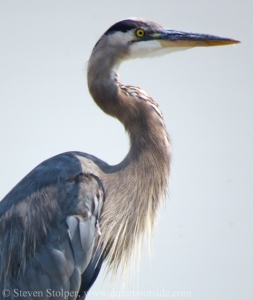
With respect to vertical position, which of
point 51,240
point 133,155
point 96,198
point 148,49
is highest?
point 148,49

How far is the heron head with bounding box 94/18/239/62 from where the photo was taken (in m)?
4.68

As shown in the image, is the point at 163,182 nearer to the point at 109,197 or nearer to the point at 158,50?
the point at 109,197

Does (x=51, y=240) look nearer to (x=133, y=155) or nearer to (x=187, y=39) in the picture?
(x=133, y=155)

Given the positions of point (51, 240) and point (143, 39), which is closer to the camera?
point (51, 240)

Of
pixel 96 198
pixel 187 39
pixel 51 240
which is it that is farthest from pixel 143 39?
pixel 51 240

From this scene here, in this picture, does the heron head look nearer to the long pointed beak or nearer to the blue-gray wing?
the long pointed beak

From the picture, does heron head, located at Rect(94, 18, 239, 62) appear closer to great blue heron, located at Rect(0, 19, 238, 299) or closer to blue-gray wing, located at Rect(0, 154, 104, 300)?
great blue heron, located at Rect(0, 19, 238, 299)

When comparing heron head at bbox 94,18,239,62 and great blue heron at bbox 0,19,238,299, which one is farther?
heron head at bbox 94,18,239,62

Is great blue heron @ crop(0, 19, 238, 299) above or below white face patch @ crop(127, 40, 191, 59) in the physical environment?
below

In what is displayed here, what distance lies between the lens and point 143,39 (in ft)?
15.4

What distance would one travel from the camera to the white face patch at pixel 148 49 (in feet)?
15.4

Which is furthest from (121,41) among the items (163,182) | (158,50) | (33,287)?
(33,287)

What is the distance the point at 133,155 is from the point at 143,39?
0.69 meters

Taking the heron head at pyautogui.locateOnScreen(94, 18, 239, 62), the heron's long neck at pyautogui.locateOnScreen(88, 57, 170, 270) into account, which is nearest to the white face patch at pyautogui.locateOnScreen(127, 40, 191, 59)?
the heron head at pyautogui.locateOnScreen(94, 18, 239, 62)
